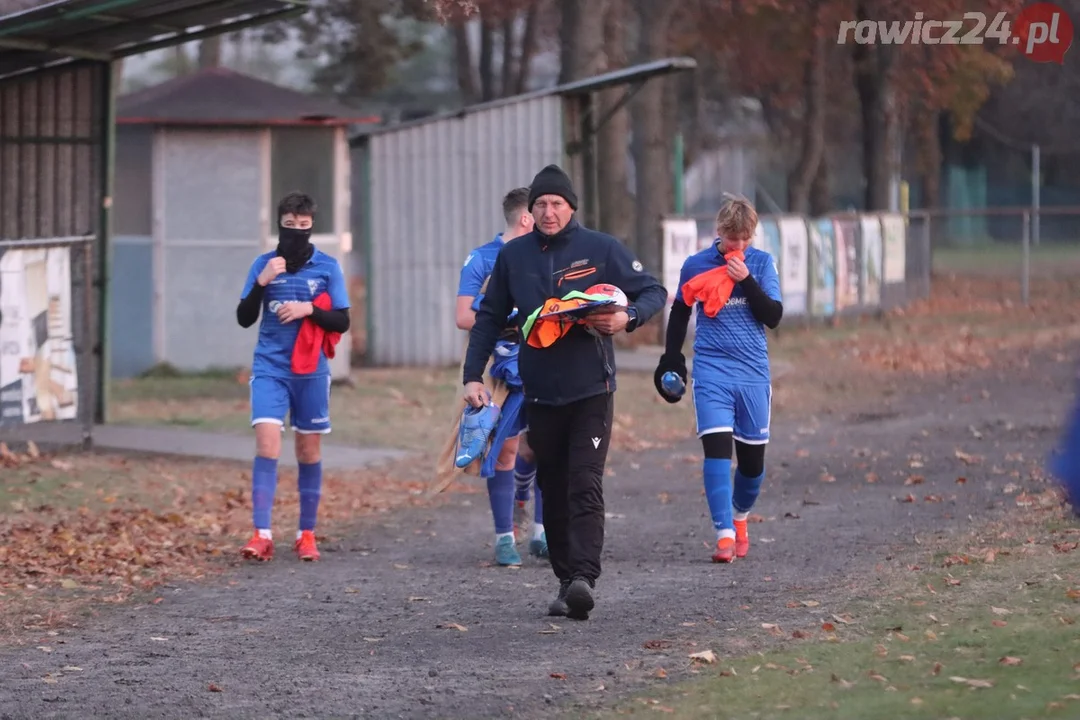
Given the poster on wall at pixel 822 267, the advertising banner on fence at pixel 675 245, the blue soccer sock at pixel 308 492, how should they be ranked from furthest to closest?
the poster on wall at pixel 822 267, the advertising banner on fence at pixel 675 245, the blue soccer sock at pixel 308 492

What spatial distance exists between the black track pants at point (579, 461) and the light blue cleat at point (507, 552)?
1575 millimetres

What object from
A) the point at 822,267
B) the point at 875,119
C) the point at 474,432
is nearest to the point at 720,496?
the point at 474,432

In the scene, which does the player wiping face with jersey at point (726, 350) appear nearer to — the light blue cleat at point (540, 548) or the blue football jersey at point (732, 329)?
the blue football jersey at point (732, 329)

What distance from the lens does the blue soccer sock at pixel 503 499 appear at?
960cm

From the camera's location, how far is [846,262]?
28.6 m

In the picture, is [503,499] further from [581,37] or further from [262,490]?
[581,37]

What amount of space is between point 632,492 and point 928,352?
11389mm

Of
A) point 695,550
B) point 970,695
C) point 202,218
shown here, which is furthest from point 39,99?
point 970,695

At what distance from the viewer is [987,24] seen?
3316 centimetres

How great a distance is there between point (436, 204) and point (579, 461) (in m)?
13.3

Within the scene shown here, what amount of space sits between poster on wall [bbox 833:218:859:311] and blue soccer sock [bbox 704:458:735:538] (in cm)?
1905

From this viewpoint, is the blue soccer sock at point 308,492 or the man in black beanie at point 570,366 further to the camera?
the blue soccer sock at point 308,492

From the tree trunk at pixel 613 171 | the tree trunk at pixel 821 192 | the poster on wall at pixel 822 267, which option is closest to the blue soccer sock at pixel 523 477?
the tree trunk at pixel 613 171

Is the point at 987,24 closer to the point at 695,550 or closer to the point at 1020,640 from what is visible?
the point at 695,550
